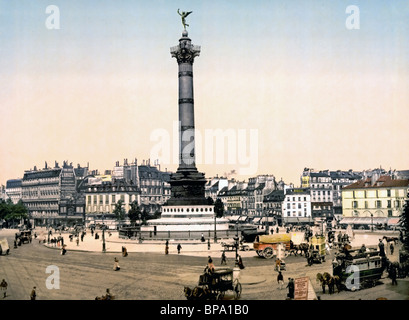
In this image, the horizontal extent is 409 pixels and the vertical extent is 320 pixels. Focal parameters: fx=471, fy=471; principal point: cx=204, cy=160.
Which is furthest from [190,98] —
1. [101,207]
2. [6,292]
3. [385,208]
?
[101,207]

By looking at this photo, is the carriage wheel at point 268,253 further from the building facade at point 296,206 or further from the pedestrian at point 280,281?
the building facade at point 296,206

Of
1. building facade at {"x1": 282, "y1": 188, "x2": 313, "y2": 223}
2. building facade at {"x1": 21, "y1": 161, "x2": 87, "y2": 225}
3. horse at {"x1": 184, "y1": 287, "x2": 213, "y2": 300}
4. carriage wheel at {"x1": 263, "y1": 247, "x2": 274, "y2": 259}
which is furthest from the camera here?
building facade at {"x1": 21, "y1": 161, "x2": 87, "y2": 225}

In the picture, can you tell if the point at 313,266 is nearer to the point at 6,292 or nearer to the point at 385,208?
the point at 6,292

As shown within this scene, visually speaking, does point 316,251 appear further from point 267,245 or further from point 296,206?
point 296,206

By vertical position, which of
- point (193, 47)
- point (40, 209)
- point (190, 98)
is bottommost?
Answer: point (40, 209)

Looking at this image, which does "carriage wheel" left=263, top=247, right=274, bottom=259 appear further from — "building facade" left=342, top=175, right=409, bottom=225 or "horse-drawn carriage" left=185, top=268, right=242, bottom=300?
"building facade" left=342, top=175, right=409, bottom=225

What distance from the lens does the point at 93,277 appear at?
97.7 ft

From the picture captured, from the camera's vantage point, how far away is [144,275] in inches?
1175

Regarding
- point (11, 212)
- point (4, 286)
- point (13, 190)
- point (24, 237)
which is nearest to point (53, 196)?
point (11, 212)

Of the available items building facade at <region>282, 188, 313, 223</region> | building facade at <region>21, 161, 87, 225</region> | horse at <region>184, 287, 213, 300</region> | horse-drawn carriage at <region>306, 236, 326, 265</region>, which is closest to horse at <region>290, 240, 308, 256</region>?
horse-drawn carriage at <region>306, 236, 326, 265</region>


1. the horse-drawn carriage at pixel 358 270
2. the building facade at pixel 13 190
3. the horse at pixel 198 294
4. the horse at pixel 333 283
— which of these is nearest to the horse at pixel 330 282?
the horse at pixel 333 283

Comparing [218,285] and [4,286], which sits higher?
[218,285]

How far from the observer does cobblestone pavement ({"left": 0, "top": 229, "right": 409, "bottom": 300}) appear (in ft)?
78.7
